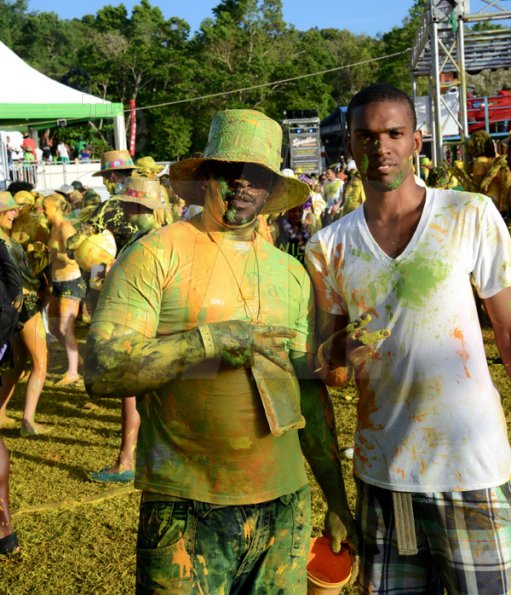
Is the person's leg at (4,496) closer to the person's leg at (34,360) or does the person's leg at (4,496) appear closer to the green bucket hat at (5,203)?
the person's leg at (34,360)

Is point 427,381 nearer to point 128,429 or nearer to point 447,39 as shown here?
point 128,429

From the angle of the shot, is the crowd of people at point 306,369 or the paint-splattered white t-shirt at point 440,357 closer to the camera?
the crowd of people at point 306,369

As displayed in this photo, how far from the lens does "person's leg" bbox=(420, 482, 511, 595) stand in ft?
6.56

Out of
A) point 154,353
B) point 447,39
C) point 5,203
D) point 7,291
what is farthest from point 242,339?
point 447,39

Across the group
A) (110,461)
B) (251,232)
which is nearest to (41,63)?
(110,461)

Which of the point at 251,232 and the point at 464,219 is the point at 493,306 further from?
the point at 251,232

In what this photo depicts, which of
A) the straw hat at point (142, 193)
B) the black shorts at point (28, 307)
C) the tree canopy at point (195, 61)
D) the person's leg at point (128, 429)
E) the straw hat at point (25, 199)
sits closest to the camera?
the straw hat at point (142, 193)

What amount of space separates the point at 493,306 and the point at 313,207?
8.33 metres

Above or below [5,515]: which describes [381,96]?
above

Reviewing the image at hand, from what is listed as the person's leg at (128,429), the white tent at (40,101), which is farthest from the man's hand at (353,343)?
the white tent at (40,101)

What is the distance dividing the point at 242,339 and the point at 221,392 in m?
0.23

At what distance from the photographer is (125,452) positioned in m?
4.81

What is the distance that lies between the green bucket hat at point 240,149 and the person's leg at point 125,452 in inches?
109

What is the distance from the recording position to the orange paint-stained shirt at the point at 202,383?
1900mm
